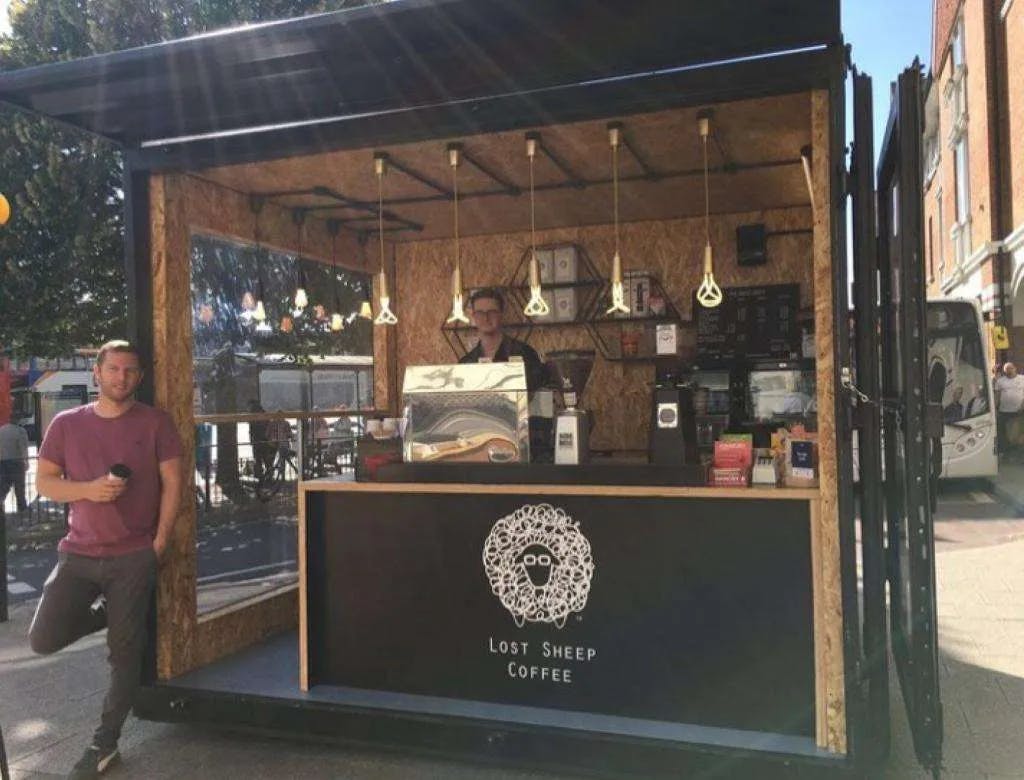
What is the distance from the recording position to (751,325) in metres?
6.60

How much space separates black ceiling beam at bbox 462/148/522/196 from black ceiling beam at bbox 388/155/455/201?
0.36m

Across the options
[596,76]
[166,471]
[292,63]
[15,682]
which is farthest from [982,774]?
[15,682]

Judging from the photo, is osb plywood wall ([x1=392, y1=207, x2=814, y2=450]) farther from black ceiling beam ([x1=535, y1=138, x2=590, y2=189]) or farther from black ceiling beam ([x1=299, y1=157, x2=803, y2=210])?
black ceiling beam ([x1=535, y1=138, x2=590, y2=189])

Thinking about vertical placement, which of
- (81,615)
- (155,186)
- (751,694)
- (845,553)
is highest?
(155,186)

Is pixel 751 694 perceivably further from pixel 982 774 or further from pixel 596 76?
pixel 596 76

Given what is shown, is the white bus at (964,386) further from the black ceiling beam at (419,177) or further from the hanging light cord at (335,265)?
the hanging light cord at (335,265)

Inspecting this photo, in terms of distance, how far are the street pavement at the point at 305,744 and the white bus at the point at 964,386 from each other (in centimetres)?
601

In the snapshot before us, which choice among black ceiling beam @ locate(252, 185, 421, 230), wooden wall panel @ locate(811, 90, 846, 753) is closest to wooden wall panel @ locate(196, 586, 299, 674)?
black ceiling beam @ locate(252, 185, 421, 230)

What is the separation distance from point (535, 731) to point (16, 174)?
30.3 ft

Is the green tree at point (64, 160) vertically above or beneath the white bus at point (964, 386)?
above

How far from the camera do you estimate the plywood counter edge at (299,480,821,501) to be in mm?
3189

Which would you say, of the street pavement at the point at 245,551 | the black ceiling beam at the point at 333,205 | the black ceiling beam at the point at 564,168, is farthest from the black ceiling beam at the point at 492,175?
the street pavement at the point at 245,551

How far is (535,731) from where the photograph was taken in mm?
3295

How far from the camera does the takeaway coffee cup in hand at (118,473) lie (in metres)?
3.50
